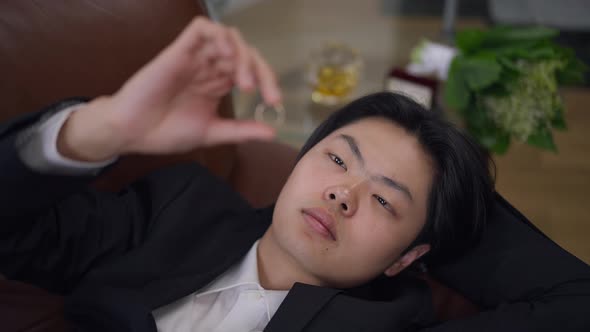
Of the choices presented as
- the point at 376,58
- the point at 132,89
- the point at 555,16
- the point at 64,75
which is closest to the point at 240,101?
the point at 376,58

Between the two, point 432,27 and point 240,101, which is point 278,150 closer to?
point 240,101

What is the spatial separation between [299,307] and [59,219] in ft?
1.41

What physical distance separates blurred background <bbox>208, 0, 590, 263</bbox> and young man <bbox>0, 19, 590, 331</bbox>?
2.21 feet

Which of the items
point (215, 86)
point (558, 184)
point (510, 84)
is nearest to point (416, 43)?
point (558, 184)

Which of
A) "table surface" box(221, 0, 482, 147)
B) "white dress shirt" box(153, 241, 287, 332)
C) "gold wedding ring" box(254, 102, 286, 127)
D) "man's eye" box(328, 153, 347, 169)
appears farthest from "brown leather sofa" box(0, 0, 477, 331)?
"table surface" box(221, 0, 482, 147)

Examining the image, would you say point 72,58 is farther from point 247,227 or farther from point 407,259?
point 407,259

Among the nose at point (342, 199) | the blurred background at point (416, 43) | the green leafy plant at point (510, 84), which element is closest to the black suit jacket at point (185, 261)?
the nose at point (342, 199)

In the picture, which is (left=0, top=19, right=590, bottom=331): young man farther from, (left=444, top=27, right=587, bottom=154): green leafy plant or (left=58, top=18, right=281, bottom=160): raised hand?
(left=444, top=27, right=587, bottom=154): green leafy plant

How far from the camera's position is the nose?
2.96ft

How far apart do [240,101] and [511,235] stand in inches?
52.2

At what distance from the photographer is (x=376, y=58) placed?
2.48 meters

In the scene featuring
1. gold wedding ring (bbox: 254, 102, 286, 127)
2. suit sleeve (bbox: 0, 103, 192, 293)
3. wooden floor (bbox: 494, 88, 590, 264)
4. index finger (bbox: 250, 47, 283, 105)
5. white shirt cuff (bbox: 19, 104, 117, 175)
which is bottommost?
wooden floor (bbox: 494, 88, 590, 264)

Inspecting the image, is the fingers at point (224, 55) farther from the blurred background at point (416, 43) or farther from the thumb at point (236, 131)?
the blurred background at point (416, 43)

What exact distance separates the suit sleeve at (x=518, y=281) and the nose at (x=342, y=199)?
239mm
